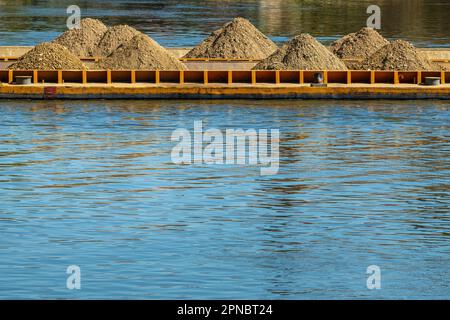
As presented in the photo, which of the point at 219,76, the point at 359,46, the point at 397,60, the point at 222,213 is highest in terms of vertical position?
the point at 359,46

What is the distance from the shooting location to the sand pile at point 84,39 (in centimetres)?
10775

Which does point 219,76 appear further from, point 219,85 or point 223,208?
point 223,208

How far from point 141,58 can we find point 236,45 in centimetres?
1540

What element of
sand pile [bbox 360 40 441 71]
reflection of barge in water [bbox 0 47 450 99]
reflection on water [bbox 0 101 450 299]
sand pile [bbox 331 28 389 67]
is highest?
sand pile [bbox 331 28 389 67]

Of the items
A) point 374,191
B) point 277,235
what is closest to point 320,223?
point 277,235

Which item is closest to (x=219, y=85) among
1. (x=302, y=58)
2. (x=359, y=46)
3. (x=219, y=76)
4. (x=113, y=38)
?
(x=219, y=76)

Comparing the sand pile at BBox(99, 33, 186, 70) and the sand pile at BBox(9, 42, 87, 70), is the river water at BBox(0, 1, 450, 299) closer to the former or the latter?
the sand pile at BBox(9, 42, 87, 70)

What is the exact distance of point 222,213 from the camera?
4547 centimetres

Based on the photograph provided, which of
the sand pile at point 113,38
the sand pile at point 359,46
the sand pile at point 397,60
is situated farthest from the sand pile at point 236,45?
the sand pile at point 397,60

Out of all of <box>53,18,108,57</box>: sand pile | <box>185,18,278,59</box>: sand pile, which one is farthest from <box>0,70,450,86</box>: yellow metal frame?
<box>53,18,108,57</box>: sand pile

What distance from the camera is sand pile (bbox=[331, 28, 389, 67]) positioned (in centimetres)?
10000

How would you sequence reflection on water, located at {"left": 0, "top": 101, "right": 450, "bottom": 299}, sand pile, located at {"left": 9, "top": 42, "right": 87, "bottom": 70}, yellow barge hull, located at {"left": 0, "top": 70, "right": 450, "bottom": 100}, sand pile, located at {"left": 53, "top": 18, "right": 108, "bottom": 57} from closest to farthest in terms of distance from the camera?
reflection on water, located at {"left": 0, "top": 101, "right": 450, "bottom": 299} < yellow barge hull, located at {"left": 0, "top": 70, "right": 450, "bottom": 100} < sand pile, located at {"left": 9, "top": 42, "right": 87, "bottom": 70} < sand pile, located at {"left": 53, "top": 18, "right": 108, "bottom": 57}

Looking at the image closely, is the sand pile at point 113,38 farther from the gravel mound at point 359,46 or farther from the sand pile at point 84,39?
the gravel mound at point 359,46

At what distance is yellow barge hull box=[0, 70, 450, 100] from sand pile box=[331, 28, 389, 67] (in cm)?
1300
